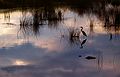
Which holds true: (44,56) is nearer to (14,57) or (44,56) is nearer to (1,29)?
(14,57)

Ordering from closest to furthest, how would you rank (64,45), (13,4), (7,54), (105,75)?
(105,75) < (7,54) < (64,45) < (13,4)

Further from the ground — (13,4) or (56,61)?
(13,4)

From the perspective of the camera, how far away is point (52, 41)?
37.9ft

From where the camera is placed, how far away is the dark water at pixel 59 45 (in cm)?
849

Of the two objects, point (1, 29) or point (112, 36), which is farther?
point (1, 29)

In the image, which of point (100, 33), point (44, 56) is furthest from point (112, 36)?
point (44, 56)

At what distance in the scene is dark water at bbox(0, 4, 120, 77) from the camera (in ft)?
27.9

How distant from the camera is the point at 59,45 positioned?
1096cm

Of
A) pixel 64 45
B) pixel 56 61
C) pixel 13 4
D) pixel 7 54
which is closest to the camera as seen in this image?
pixel 56 61

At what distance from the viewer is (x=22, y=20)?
14859mm

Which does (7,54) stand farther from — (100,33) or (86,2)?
(86,2)

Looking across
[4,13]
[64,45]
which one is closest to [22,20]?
[4,13]

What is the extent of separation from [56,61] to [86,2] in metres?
13.5

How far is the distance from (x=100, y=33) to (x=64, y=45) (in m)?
2.21
